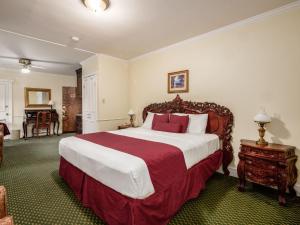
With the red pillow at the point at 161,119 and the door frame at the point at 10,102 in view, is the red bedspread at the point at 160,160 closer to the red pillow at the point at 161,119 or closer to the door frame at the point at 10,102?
the red pillow at the point at 161,119

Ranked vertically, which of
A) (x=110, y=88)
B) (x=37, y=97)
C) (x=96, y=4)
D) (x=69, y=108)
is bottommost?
(x=69, y=108)

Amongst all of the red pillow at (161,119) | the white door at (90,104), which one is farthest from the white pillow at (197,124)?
the white door at (90,104)

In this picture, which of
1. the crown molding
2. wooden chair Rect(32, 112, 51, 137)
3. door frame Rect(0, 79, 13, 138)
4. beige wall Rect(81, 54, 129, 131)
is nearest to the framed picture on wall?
the crown molding

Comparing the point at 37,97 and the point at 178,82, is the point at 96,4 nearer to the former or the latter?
the point at 178,82

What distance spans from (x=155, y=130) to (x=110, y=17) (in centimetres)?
205

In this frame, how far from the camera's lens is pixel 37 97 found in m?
6.62

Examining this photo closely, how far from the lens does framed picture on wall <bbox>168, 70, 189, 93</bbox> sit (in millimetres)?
Answer: 3562

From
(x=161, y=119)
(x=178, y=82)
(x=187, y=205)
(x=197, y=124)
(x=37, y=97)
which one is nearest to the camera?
(x=187, y=205)

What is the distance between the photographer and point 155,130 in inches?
132

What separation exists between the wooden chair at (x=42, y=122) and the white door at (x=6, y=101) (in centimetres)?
86

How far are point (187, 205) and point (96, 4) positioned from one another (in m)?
2.70

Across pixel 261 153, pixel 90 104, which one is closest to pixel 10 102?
pixel 90 104

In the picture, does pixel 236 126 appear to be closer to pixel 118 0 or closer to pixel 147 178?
pixel 147 178

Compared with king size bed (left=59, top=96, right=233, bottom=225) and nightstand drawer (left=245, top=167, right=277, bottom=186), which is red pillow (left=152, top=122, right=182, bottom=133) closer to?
king size bed (left=59, top=96, right=233, bottom=225)
